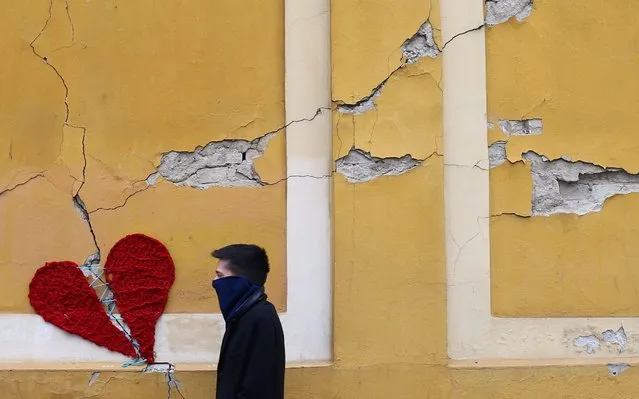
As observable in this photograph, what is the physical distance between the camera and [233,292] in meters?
2.91

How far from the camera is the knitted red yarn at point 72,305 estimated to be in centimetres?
354

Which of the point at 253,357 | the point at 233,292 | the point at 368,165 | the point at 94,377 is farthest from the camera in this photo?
the point at 368,165

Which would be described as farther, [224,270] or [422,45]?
[422,45]

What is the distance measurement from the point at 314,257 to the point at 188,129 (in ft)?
2.82

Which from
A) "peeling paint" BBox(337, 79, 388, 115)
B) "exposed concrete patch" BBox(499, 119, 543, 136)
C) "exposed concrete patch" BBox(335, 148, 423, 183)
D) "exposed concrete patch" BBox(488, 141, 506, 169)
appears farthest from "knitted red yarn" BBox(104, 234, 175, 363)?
"exposed concrete patch" BBox(499, 119, 543, 136)

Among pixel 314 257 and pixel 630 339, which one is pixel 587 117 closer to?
pixel 630 339

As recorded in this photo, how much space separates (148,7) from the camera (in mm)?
3666

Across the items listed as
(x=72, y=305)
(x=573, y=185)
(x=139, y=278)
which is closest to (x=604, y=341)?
(x=573, y=185)

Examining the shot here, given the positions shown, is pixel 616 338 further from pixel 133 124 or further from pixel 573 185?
pixel 133 124

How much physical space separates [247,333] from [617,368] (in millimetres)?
1854

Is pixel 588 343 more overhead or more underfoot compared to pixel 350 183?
more underfoot

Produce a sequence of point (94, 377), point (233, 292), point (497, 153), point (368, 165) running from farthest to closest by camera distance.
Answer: point (497, 153) → point (368, 165) → point (94, 377) → point (233, 292)

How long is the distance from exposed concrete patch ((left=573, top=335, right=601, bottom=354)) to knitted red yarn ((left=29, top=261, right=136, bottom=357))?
2.10m

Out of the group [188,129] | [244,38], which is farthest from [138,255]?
[244,38]
